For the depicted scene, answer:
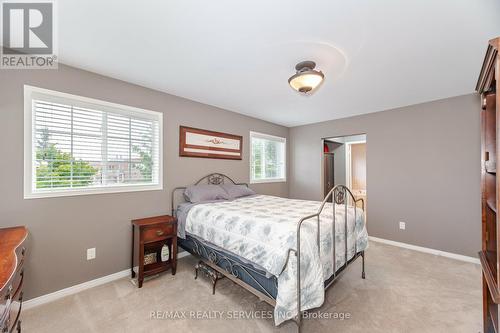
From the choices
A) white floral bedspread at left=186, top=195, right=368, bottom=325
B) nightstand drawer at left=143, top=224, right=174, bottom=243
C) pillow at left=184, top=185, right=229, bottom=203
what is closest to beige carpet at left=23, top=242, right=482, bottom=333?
white floral bedspread at left=186, top=195, right=368, bottom=325

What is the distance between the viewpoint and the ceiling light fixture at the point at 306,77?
2117mm

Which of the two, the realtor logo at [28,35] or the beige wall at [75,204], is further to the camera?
the beige wall at [75,204]

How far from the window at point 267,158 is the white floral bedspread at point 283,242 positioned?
2.17 meters

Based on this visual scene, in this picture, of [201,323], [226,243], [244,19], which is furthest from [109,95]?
[201,323]

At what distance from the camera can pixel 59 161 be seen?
2.29 metres

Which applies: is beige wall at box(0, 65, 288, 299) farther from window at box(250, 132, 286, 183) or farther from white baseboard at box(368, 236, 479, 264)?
white baseboard at box(368, 236, 479, 264)

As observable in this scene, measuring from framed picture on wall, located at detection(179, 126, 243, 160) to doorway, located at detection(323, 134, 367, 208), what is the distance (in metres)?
2.74

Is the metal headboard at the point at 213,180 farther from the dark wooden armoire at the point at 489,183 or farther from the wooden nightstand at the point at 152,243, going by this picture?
the dark wooden armoire at the point at 489,183

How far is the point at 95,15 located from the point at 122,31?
0.21 meters

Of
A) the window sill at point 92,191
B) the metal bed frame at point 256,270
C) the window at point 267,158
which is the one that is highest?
the window at point 267,158

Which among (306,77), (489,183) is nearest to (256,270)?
(489,183)

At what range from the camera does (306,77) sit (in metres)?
2.14

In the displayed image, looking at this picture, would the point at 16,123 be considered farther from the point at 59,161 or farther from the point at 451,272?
the point at 451,272

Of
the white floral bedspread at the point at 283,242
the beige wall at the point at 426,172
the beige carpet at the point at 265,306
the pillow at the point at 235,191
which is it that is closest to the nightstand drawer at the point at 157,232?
the white floral bedspread at the point at 283,242
